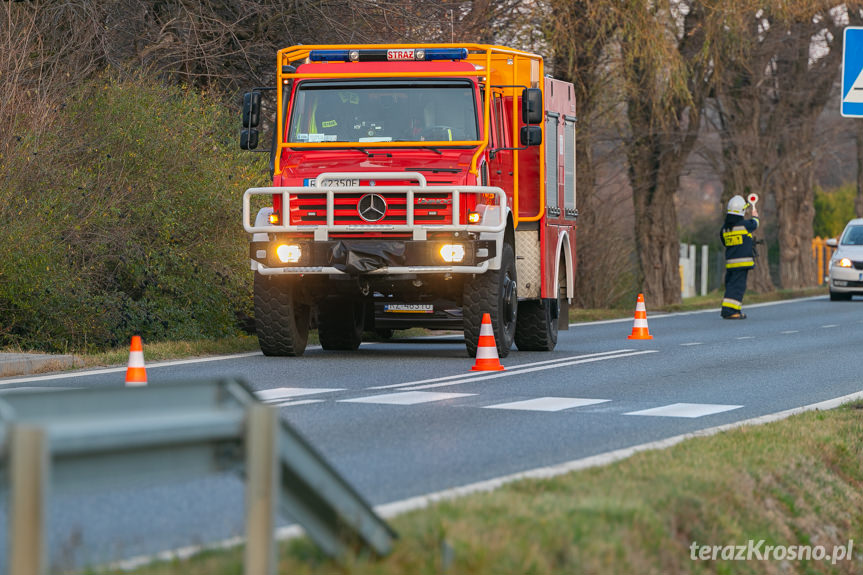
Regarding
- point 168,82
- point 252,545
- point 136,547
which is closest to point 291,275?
point 168,82

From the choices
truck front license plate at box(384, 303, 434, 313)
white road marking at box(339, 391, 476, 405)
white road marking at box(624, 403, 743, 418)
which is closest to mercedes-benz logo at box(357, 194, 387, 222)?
truck front license plate at box(384, 303, 434, 313)

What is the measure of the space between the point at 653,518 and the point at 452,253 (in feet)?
28.4

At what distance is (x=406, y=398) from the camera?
12078 millimetres

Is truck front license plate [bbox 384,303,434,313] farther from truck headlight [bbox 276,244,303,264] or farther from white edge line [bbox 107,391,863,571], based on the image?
white edge line [bbox 107,391,863,571]

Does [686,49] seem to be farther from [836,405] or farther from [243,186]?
[836,405]

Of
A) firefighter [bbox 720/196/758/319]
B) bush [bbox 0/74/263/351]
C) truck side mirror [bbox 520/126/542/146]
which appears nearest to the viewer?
truck side mirror [bbox 520/126/542/146]

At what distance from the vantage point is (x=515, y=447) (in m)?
9.24

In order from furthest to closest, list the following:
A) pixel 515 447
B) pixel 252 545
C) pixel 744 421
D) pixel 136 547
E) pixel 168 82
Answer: pixel 168 82 → pixel 744 421 → pixel 515 447 → pixel 136 547 → pixel 252 545

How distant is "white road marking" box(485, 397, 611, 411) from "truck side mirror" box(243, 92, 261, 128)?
5355 mm

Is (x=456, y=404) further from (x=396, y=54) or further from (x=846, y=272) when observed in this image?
(x=846, y=272)

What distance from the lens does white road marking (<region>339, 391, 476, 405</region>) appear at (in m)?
11.8

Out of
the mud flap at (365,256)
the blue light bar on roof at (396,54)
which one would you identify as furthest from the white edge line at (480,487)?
the blue light bar on roof at (396,54)

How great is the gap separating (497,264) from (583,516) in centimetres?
899

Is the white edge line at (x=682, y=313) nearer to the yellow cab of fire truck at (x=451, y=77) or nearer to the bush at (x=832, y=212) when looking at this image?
the yellow cab of fire truck at (x=451, y=77)
